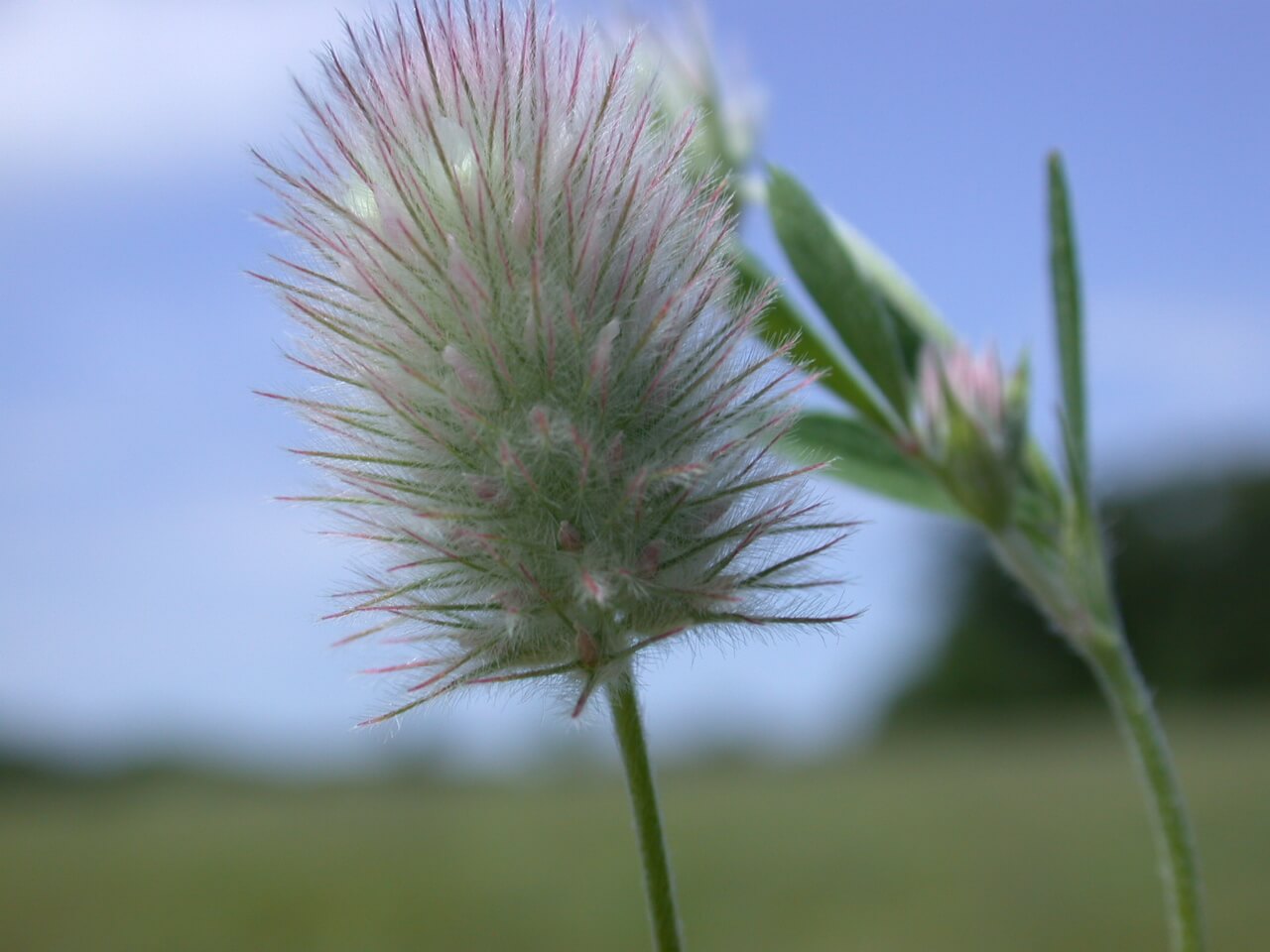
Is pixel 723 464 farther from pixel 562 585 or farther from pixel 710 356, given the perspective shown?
pixel 562 585

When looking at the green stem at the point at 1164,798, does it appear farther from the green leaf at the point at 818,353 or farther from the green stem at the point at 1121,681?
the green leaf at the point at 818,353

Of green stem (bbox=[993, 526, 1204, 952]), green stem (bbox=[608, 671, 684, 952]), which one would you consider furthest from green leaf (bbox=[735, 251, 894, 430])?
green stem (bbox=[608, 671, 684, 952])

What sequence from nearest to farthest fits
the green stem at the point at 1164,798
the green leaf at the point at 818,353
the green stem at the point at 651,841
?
the green stem at the point at 651,841, the green stem at the point at 1164,798, the green leaf at the point at 818,353

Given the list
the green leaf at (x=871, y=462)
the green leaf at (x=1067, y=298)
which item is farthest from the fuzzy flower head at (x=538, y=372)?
the green leaf at (x=1067, y=298)

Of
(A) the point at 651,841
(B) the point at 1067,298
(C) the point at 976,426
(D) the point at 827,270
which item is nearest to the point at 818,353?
(D) the point at 827,270

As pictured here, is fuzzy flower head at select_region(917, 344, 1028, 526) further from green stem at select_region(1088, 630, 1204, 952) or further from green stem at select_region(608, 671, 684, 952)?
green stem at select_region(608, 671, 684, 952)

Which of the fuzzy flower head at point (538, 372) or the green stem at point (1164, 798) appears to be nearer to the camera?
the fuzzy flower head at point (538, 372)

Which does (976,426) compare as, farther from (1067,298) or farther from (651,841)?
(651,841)
